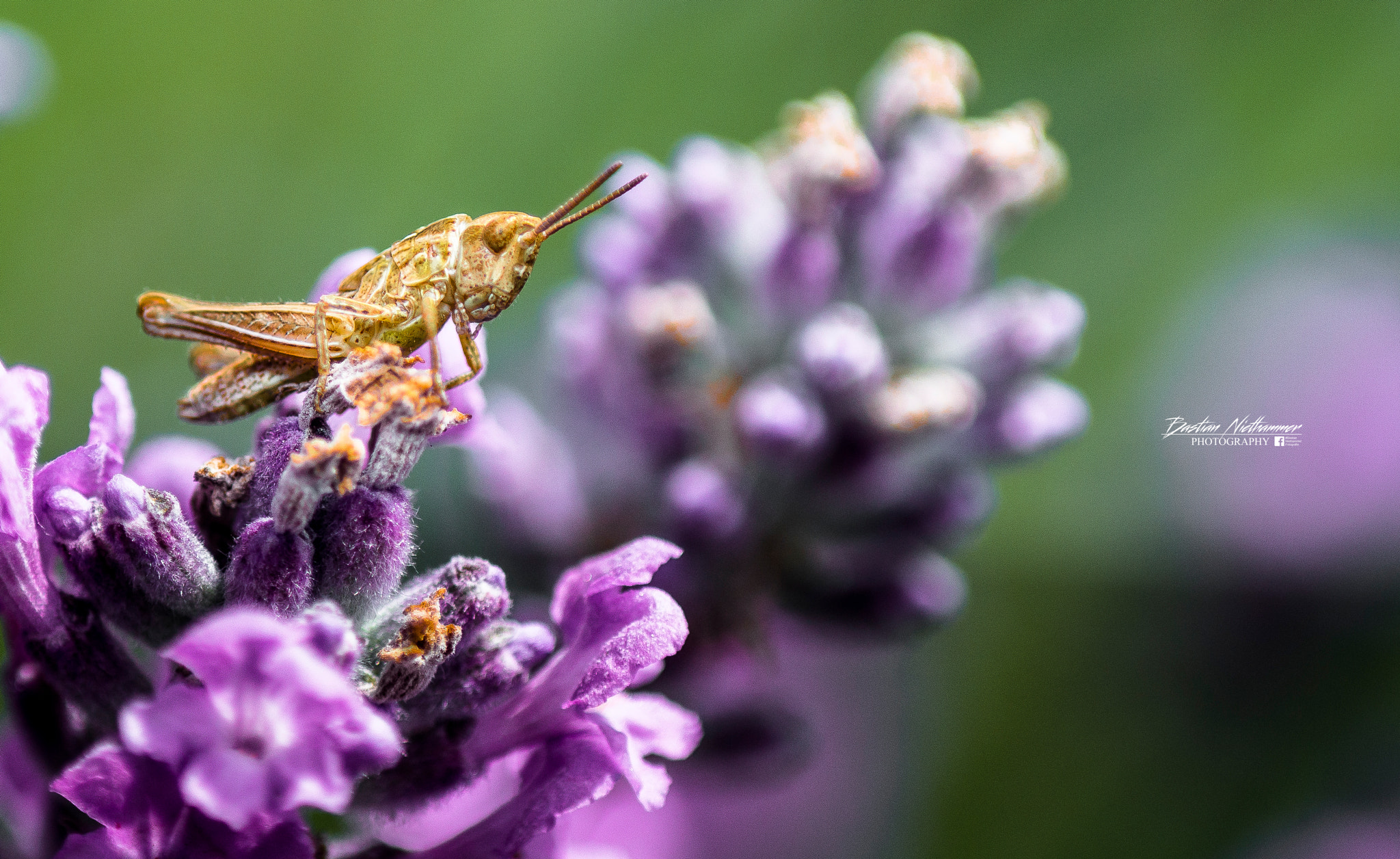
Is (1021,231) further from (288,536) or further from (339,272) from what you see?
(288,536)

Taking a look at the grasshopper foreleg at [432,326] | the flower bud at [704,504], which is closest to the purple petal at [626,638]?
the grasshopper foreleg at [432,326]

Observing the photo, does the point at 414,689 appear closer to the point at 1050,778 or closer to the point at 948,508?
the point at 948,508

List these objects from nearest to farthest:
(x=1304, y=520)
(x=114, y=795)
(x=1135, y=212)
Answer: (x=114, y=795)
(x=1304, y=520)
(x=1135, y=212)

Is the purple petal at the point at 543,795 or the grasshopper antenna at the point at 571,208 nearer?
the purple petal at the point at 543,795

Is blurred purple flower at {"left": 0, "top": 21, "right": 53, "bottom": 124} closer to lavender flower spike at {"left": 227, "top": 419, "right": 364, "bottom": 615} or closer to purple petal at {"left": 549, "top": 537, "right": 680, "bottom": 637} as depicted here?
lavender flower spike at {"left": 227, "top": 419, "right": 364, "bottom": 615}

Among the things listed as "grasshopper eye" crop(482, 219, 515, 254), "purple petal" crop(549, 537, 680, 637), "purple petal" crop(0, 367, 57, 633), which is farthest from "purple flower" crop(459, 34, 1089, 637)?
"purple petal" crop(0, 367, 57, 633)

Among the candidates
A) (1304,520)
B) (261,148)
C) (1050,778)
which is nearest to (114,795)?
(1050,778)

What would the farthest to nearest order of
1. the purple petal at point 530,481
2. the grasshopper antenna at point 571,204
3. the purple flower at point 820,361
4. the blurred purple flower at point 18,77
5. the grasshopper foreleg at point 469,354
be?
the purple petal at point 530,481 < the purple flower at point 820,361 < the blurred purple flower at point 18,77 < the grasshopper antenna at point 571,204 < the grasshopper foreleg at point 469,354

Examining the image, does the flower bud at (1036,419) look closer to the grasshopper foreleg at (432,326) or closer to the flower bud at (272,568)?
the grasshopper foreleg at (432,326)
